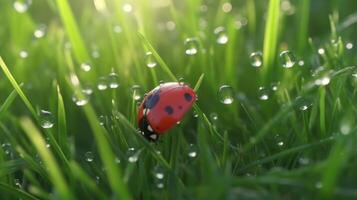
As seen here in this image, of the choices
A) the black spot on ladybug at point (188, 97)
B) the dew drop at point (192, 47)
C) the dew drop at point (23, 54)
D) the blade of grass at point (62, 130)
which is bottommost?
the blade of grass at point (62, 130)

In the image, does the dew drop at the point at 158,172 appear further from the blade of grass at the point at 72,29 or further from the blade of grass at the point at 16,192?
the blade of grass at the point at 72,29

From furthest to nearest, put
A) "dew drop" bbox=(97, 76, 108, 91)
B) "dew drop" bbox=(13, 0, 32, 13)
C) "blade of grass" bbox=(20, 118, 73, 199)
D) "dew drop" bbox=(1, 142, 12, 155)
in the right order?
"dew drop" bbox=(13, 0, 32, 13)
"dew drop" bbox=(97, 76, 108, 91)
"dew drop" bbox=(1, 142, 12, 155)
"blade of grass" bbox=(20, 118, 73, 199)

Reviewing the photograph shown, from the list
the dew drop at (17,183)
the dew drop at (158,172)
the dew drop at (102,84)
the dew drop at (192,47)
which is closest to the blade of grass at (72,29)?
the dew drop at (102,84)

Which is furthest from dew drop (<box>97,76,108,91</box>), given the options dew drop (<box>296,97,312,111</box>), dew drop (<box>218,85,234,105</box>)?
dew drop (<box>296,97,312,111</box>)

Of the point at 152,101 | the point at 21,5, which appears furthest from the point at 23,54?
the point at 152,101

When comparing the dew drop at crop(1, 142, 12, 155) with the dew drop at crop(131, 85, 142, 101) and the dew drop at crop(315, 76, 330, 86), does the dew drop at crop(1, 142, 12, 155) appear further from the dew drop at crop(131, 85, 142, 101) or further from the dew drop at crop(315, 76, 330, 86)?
the dew drop at crop(315, 76, 330, 86)
